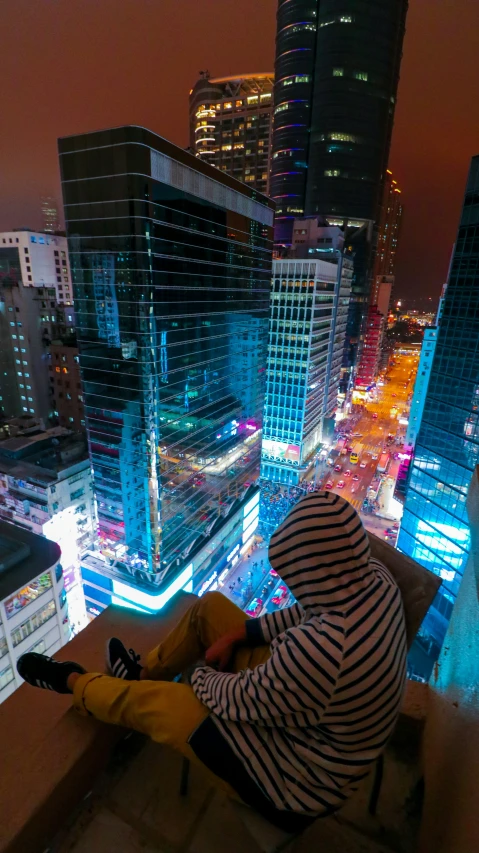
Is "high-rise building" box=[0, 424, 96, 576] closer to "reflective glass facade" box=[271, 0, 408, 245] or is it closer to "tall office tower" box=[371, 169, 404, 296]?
"reflective glass facade" box=[271, 0, 408, 245]

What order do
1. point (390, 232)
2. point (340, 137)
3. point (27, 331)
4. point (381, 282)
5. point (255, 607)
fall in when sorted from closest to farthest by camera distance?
point (255, 607)
point (27, 331)
point (340, 137)
point (381, 282)
point (390, 232)

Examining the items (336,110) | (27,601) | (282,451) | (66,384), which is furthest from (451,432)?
(336,110)

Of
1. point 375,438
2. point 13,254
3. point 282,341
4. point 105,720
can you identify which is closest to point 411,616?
point 105,720

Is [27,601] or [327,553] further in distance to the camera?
[27,601]

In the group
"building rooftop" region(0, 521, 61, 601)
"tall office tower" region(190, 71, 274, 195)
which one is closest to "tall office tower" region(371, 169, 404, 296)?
"tall office tower" region(190, 71, 274, 195)

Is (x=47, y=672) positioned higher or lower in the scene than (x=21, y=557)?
higher

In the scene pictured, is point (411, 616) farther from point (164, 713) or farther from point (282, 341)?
point (282, 341)

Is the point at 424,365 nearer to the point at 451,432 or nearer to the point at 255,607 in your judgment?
the point at 451,432
